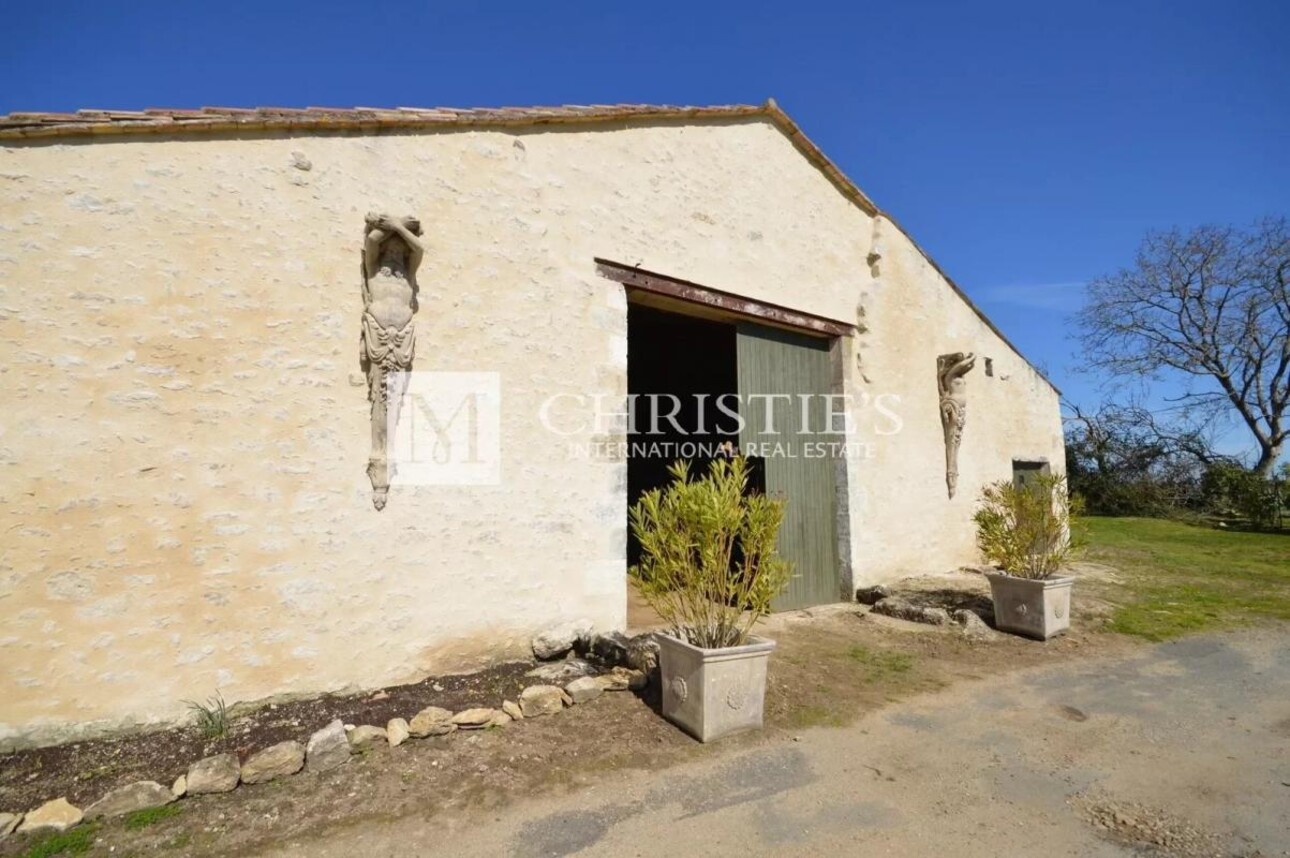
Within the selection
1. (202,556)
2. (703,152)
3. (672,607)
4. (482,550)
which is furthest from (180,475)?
(703,152)

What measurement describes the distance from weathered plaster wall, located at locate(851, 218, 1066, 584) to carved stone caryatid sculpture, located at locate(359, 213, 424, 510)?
5.30m

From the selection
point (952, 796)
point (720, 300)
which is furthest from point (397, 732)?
point (720, 300)

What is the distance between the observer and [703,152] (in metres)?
6.36

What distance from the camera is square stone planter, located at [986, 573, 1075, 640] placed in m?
5.50

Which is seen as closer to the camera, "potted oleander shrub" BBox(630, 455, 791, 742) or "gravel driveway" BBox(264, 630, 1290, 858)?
"gravel driveway" BBox(264, 630, 1290, 858)

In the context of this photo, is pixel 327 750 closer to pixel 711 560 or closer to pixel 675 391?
pixel 711 560

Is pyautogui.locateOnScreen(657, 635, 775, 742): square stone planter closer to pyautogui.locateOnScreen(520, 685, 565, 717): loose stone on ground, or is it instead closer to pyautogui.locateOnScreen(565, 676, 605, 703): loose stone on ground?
pyautogui.locateOnScreen(565, 676, 605, 703): loose stone on ground

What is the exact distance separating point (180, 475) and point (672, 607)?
9.93ft

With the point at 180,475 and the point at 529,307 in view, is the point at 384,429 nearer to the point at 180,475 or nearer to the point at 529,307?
the point at 180,475

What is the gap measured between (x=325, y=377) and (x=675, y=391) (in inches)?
264

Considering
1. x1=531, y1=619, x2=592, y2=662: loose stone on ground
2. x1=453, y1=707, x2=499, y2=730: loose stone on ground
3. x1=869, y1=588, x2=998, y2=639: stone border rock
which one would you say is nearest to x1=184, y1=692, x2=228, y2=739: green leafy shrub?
x1=453, y1=707, x2=499, y2=730: loose stone on ground

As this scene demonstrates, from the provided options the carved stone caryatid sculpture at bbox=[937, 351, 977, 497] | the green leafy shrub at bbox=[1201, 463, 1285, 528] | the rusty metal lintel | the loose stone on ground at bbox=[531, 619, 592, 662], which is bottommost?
the loose stone on ground at bbox=[531, 619, 592, 662]

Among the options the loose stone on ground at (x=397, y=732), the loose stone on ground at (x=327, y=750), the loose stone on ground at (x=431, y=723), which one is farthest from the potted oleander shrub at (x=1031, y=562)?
the loose stone on ground at (x=327, y=750)

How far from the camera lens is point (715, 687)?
3.43 m
